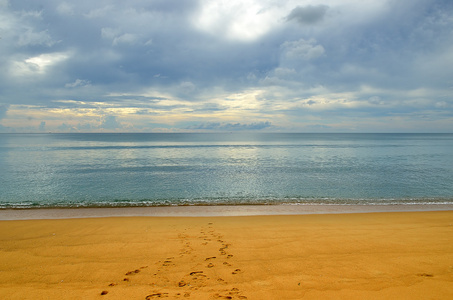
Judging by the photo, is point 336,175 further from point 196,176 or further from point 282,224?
point 282,224

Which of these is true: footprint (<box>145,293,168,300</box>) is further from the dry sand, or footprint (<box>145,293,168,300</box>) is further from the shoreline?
the shoreline

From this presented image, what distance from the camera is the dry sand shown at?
228 inches

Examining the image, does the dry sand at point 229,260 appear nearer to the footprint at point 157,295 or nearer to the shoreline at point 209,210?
the footprint at point 157,295

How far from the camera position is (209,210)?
53.1ft

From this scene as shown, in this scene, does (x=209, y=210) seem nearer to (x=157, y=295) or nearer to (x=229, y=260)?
(x=229, y=260)

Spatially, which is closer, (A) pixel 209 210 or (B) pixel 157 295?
(B) pixel 157 295

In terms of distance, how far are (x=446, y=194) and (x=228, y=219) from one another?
63.9 feet

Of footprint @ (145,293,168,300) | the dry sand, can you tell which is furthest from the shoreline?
footprint @ (145,293,168,300)

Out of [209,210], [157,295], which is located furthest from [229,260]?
[209,210]

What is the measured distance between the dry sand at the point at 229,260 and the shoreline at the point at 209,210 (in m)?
3.08

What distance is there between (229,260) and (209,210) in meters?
8.78

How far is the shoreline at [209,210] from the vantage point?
15.1 metres

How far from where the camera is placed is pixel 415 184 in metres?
24.3

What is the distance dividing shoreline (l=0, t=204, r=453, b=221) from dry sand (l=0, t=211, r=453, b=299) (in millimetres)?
3077
